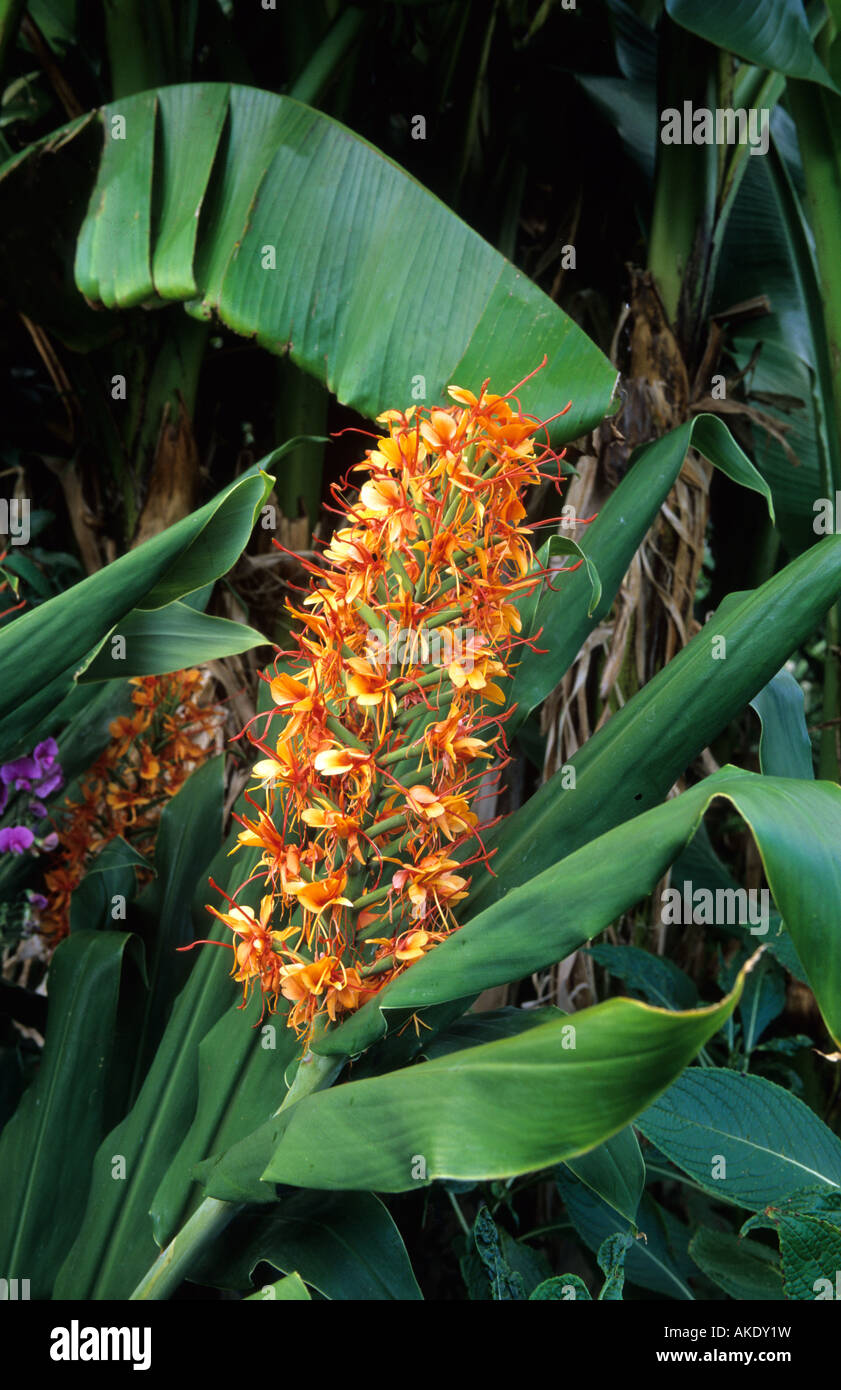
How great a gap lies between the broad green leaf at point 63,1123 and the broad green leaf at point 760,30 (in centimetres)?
103

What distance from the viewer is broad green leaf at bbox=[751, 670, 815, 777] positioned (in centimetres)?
60

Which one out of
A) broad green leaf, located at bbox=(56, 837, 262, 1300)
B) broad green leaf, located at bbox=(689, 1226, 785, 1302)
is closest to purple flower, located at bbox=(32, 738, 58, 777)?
broad green leaf, located at bbox=(56, 837, 262, 1300)

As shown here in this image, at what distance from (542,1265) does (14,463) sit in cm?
150

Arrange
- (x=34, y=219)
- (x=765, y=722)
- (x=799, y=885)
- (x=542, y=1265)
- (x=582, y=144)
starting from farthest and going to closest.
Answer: (x=582, y=144), (x=34, y=219), (x=542, y=1265), (x=765, y=722), (x=799, y=885)

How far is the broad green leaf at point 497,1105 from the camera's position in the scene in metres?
0.33

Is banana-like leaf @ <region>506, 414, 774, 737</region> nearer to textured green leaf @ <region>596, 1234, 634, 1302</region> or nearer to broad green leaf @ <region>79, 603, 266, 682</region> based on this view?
broad green leaf @ <region>79, 603, 266, 682</region>

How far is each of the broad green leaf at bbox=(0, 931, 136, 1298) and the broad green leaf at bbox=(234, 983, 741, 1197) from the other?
10.5 inches

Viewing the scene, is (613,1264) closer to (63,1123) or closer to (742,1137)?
(742,1137)

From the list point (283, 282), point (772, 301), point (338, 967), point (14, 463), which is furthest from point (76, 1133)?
point (772, 301)

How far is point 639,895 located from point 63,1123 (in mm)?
514

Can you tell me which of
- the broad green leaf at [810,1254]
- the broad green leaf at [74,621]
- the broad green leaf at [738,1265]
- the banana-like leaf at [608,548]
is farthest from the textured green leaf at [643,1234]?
the broad green leaf at [74,621]

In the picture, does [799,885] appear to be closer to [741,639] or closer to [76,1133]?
[741,639]

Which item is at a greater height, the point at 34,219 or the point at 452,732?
the point at 34,219

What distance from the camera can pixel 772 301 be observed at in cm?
145
